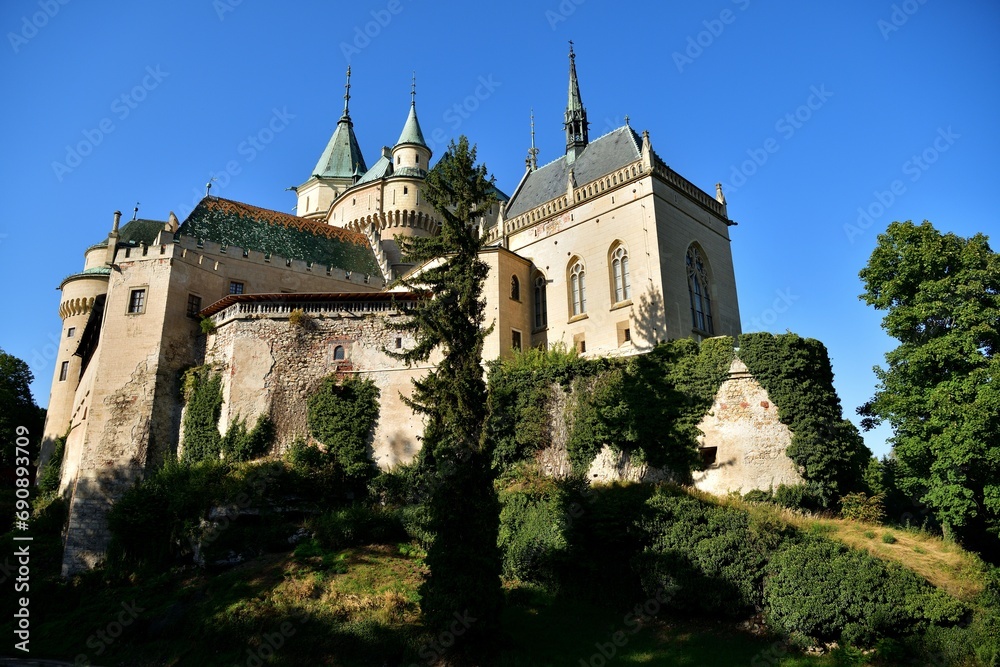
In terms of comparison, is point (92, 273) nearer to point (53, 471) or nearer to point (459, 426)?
point (53, 471)

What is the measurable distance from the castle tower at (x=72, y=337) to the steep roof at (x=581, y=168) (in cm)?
2366

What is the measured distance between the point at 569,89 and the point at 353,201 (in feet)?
55.6

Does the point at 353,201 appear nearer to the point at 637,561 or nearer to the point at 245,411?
the point at 245,411

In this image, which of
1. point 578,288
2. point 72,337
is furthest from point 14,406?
point 578,288

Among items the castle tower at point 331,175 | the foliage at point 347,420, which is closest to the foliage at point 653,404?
the foliage at point 347,420

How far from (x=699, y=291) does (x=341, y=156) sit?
37.4 m

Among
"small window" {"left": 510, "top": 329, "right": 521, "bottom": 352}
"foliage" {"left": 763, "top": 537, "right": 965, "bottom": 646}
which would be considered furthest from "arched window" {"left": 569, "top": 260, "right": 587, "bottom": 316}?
"foliage" {"left": 763, "top": 537, "right": 965, "bottom": 646}

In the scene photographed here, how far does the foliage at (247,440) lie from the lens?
27594 millimetres

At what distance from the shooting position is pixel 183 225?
3491cm

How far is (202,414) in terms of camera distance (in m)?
29.4

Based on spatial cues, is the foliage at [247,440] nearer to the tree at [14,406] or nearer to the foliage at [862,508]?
the foliage at [862,508]

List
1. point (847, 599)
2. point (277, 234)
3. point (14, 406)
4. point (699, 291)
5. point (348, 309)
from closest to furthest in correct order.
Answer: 1. point (847, 599)
2. point (348, 309)
3. point (699, 291)
4. point (277, 234)
5. point (14, 406)

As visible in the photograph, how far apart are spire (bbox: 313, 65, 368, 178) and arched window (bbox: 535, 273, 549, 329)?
2959cm

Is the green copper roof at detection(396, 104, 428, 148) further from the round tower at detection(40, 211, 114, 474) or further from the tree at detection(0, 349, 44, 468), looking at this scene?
the tree at detection(0, 349, 44, 468)
